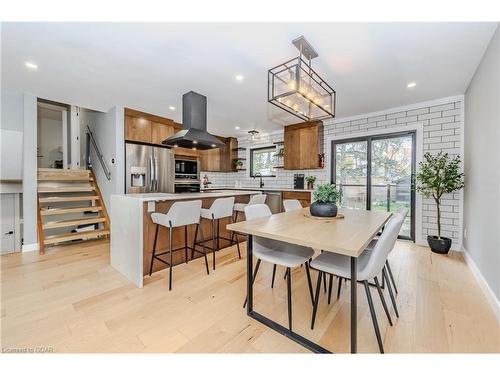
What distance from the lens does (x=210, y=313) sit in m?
1.84

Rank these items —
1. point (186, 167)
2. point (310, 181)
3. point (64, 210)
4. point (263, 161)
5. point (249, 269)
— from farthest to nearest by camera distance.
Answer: point (263, 161) → point (186, 167) → point (310, 181) → point (64, 210) → point (249, 269)

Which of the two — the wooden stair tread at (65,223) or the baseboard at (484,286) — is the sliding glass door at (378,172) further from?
the wooden stair tread at (65,223)

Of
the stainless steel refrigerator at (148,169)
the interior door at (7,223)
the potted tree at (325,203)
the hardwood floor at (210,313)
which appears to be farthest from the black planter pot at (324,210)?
the interior door at (7,223)

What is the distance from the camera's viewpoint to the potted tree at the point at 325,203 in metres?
2.20

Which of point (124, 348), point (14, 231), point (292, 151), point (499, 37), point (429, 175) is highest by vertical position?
point (499, 37)

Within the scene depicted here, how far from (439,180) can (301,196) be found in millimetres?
2331

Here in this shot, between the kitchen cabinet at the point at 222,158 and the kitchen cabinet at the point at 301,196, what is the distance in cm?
207

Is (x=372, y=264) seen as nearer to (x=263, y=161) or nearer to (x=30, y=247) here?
(x=30, y=247)

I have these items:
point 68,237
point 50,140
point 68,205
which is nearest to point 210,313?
point 68,237

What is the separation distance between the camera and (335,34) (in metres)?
1.95

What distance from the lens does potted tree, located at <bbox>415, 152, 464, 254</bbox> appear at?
314 centimetres

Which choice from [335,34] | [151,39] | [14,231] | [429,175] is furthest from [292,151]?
[14,231]
